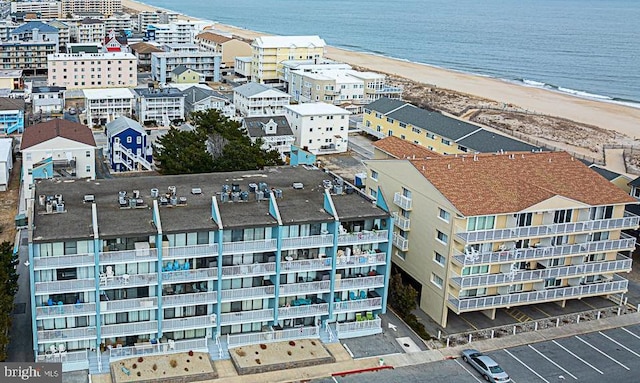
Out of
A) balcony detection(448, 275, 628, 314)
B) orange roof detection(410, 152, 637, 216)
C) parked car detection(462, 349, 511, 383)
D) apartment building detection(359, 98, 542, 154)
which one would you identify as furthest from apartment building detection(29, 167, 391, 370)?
apartment building detection(359, 98, 542, 154)

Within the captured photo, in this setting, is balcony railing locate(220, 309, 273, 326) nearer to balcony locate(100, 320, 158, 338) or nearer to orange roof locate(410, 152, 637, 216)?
balcony locate(100, 320, 158, 338)

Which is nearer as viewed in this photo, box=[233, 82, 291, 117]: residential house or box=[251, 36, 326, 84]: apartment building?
box=[233, 82, 291, 117]: residential house

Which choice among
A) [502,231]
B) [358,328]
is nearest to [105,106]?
[358,328]

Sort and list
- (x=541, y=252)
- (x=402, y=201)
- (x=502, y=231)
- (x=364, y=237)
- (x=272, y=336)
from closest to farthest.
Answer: (x=272, y=336), (x=364, y=237), (x=502, y=231), (x=541, y=252), (x=402, y=201)

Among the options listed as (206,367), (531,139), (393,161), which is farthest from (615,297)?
(531,139)

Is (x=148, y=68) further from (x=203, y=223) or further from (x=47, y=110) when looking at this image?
(x=203, y=223)

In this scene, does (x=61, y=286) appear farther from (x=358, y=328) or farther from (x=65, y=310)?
(x=358, y=328)

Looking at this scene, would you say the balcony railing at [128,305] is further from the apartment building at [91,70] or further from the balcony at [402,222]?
the apartment building at [91,70]
